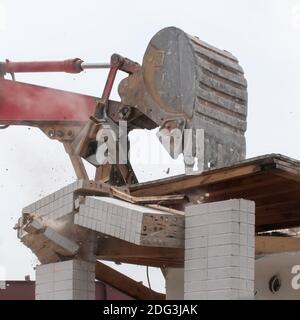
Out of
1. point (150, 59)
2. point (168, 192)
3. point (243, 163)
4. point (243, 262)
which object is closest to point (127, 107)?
point (150, 59)

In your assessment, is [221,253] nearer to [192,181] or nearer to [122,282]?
[192,181]

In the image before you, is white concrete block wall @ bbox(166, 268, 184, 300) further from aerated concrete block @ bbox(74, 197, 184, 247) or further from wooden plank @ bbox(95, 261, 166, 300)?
aerated concrete block @ bbox(74, 197, 184, 247)

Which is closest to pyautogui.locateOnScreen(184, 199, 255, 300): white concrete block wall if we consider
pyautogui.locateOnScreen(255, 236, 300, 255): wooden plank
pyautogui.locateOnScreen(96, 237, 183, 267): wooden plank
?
pyautogui.locateOnScreen(96, 237, 183, 267): wooden plank

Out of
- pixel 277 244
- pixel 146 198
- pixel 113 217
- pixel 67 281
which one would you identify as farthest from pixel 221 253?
pixel 277 244

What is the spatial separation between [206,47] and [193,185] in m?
3.38

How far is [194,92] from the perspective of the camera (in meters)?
15.4

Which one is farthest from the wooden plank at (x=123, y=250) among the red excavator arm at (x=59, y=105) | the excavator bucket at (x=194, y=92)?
the red excavator arm at (x=59, y=105)

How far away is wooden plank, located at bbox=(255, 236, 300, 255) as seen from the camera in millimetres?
14133

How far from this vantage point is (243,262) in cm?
1144

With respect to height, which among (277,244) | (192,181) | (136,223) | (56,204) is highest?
(192,181)

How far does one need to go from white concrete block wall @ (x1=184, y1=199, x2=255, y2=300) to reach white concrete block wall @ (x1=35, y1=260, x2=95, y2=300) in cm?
169

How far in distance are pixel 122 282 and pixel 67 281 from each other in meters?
3.55
